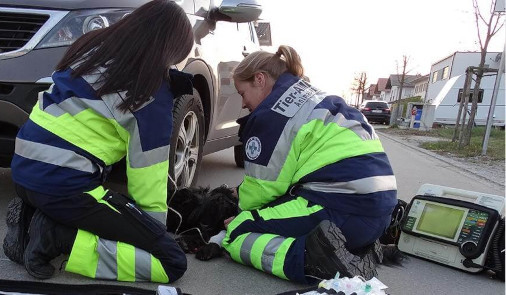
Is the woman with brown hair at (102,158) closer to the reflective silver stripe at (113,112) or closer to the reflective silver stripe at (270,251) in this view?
the reflective silver stripe at (113,112)

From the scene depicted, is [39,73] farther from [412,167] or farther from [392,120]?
[392,120]

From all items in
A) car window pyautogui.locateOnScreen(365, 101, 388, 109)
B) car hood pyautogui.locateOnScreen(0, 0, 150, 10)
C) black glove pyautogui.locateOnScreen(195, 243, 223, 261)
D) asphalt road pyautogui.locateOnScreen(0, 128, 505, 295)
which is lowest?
car window pyautogui.locateOnScreen(365, 101, 388, 109)

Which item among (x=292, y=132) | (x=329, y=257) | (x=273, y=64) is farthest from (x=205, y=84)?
(x=329, y=257)

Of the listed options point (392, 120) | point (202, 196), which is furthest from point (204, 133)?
point (392, 120)

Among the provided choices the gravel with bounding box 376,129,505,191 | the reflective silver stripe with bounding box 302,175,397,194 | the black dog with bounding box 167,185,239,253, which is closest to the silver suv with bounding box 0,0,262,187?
the black dog with bounding box 167,185,239,253

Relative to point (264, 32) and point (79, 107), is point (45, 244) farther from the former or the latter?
point (264, 32)

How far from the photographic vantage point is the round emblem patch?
2.42m

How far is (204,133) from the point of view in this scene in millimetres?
3703

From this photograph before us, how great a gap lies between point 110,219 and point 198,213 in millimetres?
877

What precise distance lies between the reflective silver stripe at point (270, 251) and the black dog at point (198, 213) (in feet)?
1.80

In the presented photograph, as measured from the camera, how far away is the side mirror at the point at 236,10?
3.53m

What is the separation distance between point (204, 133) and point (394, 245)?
1.66m

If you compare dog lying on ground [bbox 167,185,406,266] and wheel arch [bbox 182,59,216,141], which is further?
wheel arch [bbox 182,59,216,141]

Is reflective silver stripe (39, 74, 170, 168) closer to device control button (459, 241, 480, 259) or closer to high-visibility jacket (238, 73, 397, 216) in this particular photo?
high-visibility jacket (238, 73, 397, 216)
